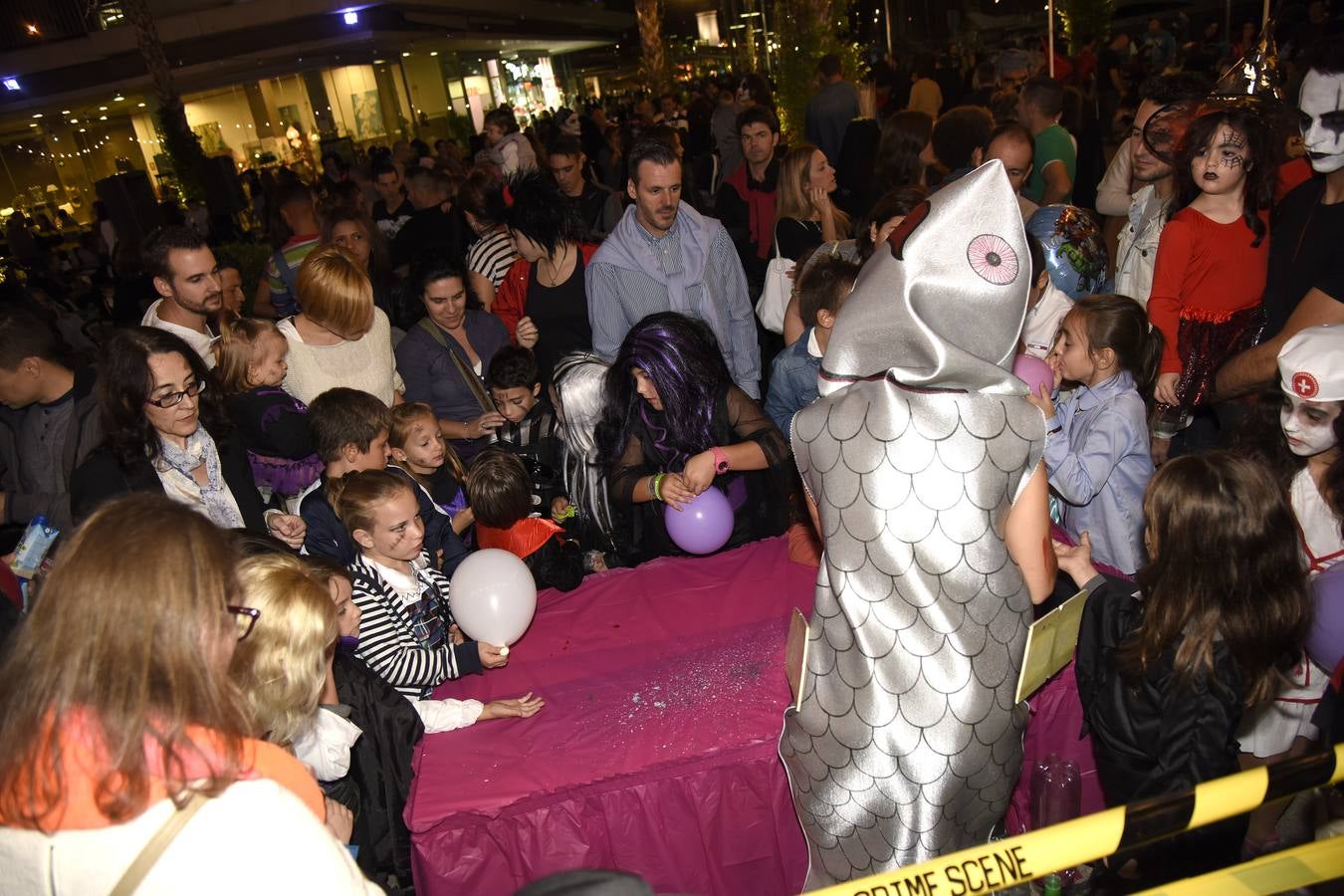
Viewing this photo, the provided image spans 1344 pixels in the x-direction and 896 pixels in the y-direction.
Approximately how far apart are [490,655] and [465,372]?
5.40ft

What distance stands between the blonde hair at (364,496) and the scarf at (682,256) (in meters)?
1.45

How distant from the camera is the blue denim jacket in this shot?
3314 mm

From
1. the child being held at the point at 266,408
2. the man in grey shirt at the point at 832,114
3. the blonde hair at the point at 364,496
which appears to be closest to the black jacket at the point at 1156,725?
the blonde hair at the point at 364,496

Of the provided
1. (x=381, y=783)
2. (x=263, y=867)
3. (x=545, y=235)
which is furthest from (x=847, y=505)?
(x=545, y=235)

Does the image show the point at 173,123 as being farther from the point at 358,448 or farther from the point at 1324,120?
the point at 1324,120

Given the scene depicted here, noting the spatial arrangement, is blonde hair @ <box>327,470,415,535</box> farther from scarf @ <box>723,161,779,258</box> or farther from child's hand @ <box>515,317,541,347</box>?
scarf @ <box>723,161,779,258</box>

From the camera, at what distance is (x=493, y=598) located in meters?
2.39

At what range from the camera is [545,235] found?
393 centimetres

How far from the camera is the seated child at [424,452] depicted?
317 cm

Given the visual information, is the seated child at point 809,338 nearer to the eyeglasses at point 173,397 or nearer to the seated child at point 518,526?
the seated child at point 518,526

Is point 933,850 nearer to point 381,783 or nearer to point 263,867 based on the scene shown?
point 263,867

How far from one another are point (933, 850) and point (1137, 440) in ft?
5.12

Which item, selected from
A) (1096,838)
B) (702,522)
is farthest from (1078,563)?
(702,522)

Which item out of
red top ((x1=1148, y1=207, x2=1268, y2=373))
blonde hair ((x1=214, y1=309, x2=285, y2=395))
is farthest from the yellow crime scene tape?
blonde hair ((x1=214, y1=309, x2=285, y2=395))
